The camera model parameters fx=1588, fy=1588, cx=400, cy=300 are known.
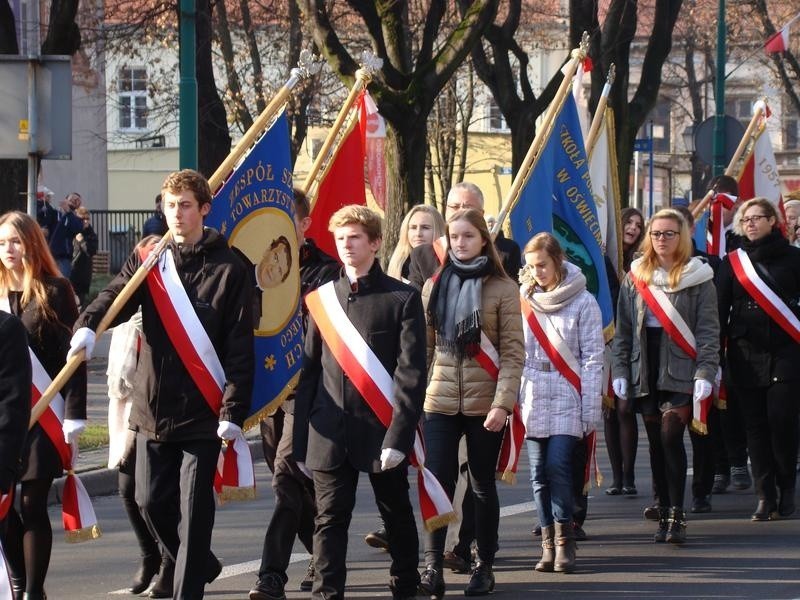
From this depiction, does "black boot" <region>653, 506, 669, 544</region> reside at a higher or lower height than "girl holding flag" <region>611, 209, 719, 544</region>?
lower

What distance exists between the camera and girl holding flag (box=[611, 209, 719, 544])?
8508 mm

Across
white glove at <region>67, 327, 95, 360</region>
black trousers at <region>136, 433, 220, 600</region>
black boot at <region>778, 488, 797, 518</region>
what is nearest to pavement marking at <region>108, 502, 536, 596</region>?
black trousers at <region>136, 433, 220, 600</region>

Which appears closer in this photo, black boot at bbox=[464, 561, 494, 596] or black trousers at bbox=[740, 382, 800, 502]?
black boot at bbox=[464, 561, 494, 596]

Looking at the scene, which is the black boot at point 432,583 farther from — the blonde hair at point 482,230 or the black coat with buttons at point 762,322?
the black coat with buttons at point 762,322

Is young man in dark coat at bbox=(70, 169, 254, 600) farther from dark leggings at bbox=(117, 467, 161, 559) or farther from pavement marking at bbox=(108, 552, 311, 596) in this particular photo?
pavement marking at bbox=(108, 552, 311, 596)

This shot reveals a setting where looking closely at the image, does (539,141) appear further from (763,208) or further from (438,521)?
(438,521)

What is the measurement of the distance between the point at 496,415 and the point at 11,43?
10.5m

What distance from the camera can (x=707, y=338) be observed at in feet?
28.1

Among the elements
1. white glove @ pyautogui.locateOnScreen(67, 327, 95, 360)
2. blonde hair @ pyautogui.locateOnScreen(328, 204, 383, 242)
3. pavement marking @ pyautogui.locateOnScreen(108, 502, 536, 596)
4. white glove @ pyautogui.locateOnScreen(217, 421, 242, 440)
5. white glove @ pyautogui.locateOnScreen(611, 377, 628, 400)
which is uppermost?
blonde hair @ pyautogui.locateOnScreen(328, 204, 383, 242)

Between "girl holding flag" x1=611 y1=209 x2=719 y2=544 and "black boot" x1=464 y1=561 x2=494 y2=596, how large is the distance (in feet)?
5.09

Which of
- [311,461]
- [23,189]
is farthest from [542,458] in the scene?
[23,189]

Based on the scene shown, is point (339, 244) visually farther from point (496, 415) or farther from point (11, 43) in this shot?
point (11, 43)

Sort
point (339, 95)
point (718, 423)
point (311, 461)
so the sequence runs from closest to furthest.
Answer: point (311, 461) → point (718, 423) → point (339, 95)

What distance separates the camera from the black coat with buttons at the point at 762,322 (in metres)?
9.41
